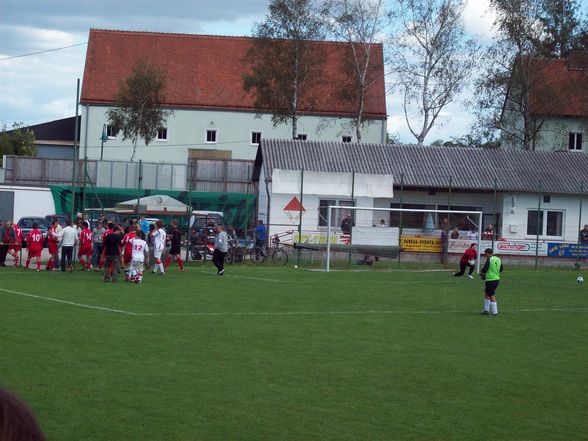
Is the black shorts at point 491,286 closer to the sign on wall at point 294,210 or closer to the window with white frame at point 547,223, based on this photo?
the sign on wall at point 294,210

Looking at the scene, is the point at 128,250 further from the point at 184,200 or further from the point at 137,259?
the point at 184,200

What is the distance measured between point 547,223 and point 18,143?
5070 cm

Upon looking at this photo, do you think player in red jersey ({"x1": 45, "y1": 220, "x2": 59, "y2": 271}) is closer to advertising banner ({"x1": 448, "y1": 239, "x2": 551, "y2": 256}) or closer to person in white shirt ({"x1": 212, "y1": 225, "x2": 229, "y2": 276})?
person in white shirt ({"x1": 212, "y1": 225, "x2": 229, "y2": 276})

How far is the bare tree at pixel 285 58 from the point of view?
58.6 meters

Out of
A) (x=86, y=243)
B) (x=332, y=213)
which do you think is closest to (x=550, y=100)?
(x=332, y=213)

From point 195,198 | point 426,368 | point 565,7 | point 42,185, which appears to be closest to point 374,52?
point 565,7

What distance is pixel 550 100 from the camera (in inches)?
2347

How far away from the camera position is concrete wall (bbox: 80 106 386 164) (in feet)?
232

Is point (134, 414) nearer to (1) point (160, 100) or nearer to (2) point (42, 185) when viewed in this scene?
(2) point (42, 185)

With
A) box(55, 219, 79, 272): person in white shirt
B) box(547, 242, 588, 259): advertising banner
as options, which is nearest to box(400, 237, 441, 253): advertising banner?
box(547, 242, 588, 259): advertising banner

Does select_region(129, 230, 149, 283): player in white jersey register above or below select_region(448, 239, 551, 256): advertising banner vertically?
below

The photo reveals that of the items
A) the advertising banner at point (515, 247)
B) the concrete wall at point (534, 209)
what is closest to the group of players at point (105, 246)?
the advertising banner at point (515, 247)

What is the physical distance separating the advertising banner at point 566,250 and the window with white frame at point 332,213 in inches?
345

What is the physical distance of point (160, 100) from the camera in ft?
209
